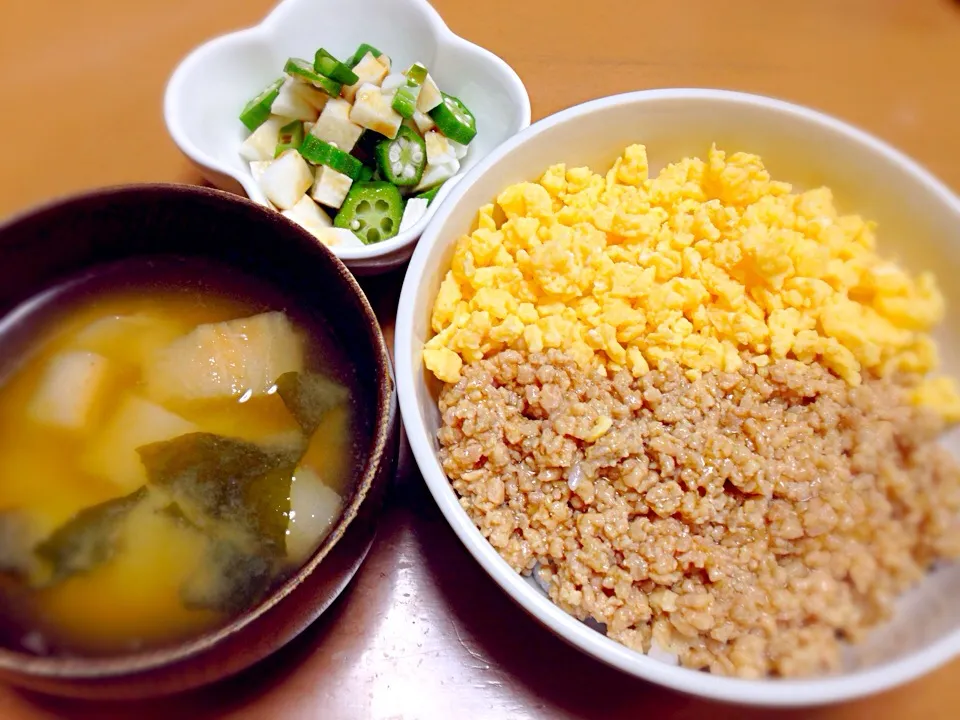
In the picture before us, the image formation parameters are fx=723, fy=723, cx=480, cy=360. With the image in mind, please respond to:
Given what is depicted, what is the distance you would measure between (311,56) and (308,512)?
0.89 meters

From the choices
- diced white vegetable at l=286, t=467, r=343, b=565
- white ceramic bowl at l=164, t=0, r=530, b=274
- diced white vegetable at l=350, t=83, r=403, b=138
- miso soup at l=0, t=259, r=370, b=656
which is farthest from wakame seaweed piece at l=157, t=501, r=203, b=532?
diced white vegetable at l=350, t=83, r=403, b=138

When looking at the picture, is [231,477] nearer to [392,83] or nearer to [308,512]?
[308,512]

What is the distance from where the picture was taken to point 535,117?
1.39 meters

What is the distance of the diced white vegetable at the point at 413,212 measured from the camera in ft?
3.87

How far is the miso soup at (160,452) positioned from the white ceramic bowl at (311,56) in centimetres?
24

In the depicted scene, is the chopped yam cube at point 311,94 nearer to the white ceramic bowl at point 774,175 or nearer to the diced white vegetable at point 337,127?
the diced white vegetable at point 337,127

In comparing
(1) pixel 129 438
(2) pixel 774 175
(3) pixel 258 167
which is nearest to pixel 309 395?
(1) pixel 129 438

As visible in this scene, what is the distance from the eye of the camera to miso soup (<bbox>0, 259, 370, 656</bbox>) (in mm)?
825

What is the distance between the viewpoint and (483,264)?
3.33 feet

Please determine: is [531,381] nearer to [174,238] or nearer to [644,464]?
[644,464]

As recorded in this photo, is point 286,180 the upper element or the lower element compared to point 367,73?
lower

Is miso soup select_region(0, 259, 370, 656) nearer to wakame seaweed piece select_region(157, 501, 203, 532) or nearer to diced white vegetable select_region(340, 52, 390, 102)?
wakame seaweed piece select_region(157, 501, 203, 532)

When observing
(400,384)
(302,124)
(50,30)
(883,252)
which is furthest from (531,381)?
(50,30)

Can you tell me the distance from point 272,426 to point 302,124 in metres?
0.61
